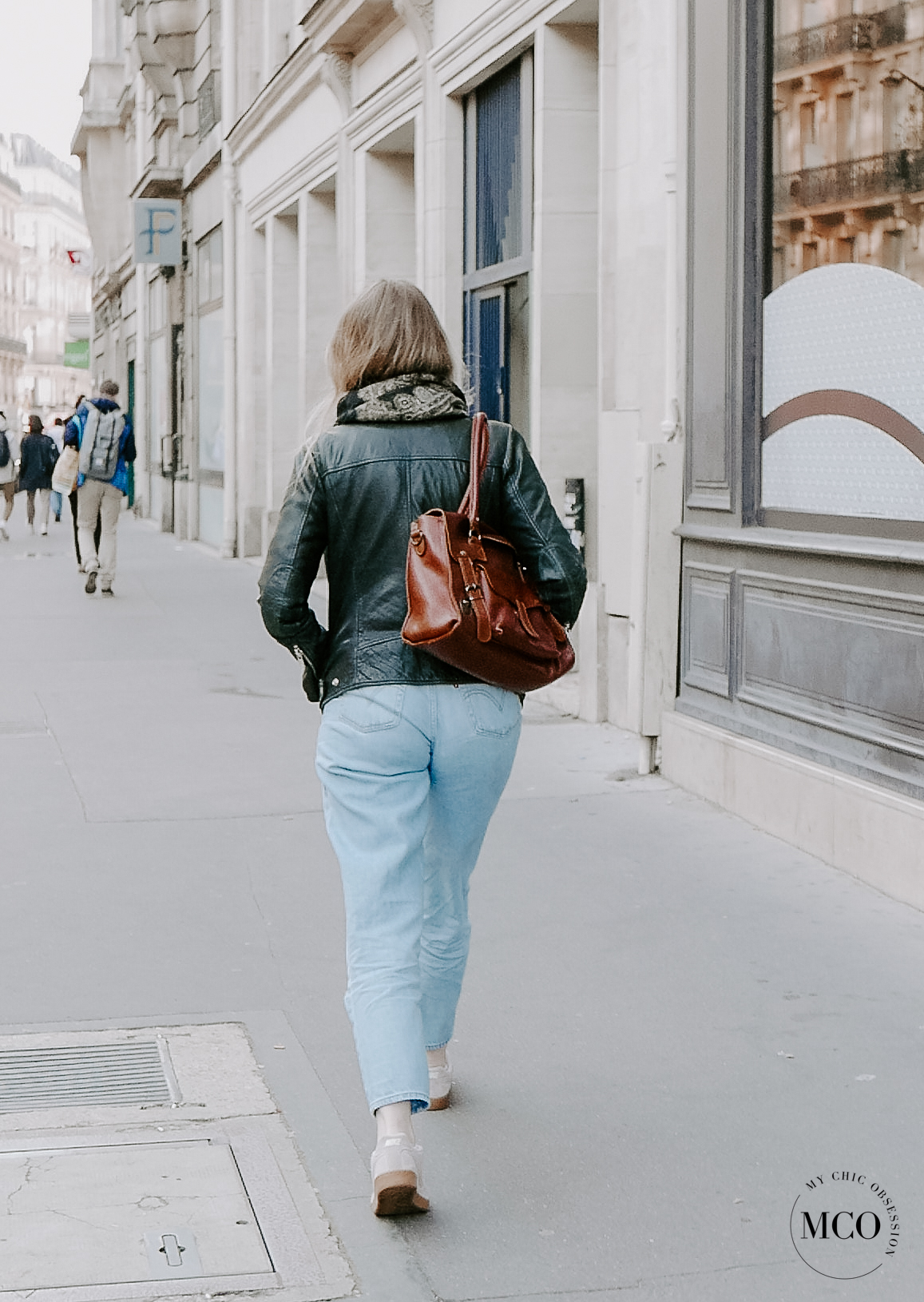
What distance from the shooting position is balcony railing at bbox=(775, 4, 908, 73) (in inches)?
246

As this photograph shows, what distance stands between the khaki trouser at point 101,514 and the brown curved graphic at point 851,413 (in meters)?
10.5

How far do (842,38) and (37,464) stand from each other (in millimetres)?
22203

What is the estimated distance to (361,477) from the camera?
346cm

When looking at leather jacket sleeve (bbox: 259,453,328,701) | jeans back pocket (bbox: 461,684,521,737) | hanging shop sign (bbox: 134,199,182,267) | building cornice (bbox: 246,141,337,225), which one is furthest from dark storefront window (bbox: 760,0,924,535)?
hanging shop sign (bbox: 134,199,182,267)

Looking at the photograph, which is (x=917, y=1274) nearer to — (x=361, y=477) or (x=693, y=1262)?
(x=693, y=1262)

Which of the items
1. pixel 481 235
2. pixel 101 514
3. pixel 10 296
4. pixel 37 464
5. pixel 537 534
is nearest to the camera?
pixel 537 534

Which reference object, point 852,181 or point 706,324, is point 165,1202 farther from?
point 706,324

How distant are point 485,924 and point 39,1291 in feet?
8.64

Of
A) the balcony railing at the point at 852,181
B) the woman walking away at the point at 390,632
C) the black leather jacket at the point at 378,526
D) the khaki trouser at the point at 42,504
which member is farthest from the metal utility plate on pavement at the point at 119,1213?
the khaki trouser at the point at 42,504

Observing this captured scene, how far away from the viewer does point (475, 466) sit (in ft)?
11.3

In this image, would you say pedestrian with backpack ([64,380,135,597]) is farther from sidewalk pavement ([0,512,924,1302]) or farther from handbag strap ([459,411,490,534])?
handbag strap ([459,411,490,534])

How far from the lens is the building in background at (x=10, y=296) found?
123000mm

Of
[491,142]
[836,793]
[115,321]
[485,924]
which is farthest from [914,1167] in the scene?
[115,321]

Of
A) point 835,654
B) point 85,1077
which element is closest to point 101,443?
→ point 835,654
